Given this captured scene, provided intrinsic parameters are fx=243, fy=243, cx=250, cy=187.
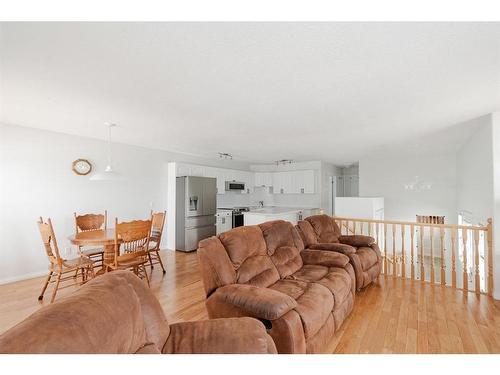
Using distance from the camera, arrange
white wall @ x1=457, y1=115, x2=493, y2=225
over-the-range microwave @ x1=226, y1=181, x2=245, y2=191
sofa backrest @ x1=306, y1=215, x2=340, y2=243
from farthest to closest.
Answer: over-the-range microwave @ x1=226, y1=181, x2=245, y2=191
sofa backrest @ x1=306, y1=215, x2=340, y2=243
white wall @ x1=457, y1=115, x2=493, y2=225

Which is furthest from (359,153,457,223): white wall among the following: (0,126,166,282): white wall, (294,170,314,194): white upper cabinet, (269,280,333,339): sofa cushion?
(0,126,166,282): white wall

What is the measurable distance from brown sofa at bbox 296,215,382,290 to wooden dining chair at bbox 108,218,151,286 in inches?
85.1

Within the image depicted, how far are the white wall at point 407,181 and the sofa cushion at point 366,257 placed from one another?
4051 millimetres

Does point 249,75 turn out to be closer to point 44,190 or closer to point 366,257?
point 366,257

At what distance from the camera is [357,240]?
3.68m

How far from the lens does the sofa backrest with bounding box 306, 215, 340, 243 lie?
376cm

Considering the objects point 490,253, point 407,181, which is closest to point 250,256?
point 490,253

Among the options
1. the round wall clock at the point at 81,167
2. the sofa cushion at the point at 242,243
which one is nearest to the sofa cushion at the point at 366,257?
the sofa cushion at the point at 242,243

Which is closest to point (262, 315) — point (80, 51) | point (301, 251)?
point (301, 251)

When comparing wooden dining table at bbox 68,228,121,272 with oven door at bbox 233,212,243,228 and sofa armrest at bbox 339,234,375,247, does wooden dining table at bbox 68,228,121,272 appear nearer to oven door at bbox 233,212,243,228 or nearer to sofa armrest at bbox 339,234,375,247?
sofa armrest at bbox 339,234,375,247

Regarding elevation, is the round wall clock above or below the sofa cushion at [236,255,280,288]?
above

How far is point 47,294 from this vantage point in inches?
127

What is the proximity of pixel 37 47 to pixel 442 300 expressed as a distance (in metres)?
4.63
